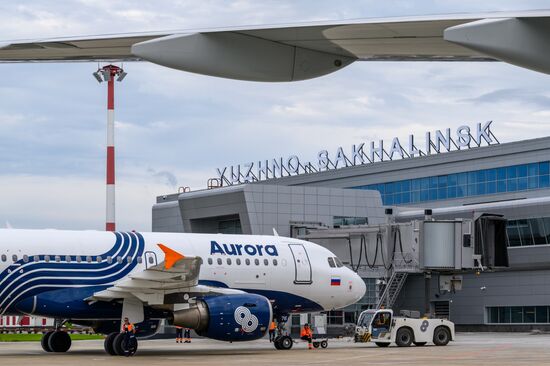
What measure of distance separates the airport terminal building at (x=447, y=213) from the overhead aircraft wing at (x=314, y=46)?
39.5 metres

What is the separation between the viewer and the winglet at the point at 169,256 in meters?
24.8

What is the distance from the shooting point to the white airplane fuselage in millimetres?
25453

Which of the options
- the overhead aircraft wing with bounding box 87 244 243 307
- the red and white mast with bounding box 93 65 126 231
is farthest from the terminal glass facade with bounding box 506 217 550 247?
the overhead aircraft wing with bounding box 87 244 243 307

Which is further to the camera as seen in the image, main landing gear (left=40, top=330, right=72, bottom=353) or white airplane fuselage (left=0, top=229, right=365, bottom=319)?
main landing gear (left=40, top=330, right=72, bottom=353)

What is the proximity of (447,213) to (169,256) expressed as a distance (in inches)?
1285

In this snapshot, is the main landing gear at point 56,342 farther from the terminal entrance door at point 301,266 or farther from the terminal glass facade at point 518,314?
the terminal glass facade at point 518,314

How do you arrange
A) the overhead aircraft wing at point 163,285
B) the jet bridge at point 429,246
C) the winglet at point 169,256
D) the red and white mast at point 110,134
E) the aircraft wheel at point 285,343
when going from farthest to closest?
the red and white mast at point 110,134 < the jet bridge at point 429,246 < the aircraft wheel at point 285,343 < the overhead aircraft wing at point 163,285 < the winglet at point 169,256

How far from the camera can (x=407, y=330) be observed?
33656 mm

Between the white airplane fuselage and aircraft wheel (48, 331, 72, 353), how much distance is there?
7.26 feet

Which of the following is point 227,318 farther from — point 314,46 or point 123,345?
point 314,46

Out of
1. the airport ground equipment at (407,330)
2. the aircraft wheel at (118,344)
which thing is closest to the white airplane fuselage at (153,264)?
the aircraft wheel at (118,344)

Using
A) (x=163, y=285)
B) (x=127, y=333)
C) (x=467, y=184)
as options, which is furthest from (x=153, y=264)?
(x=467, y=184)

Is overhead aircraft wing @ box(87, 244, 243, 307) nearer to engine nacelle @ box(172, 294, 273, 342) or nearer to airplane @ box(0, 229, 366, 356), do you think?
airplane @ box(0, 229, 366, 356)

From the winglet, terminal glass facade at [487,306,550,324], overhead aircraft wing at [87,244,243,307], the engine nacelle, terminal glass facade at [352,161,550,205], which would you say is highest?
terminal glass facade at [352,161,550,205]
